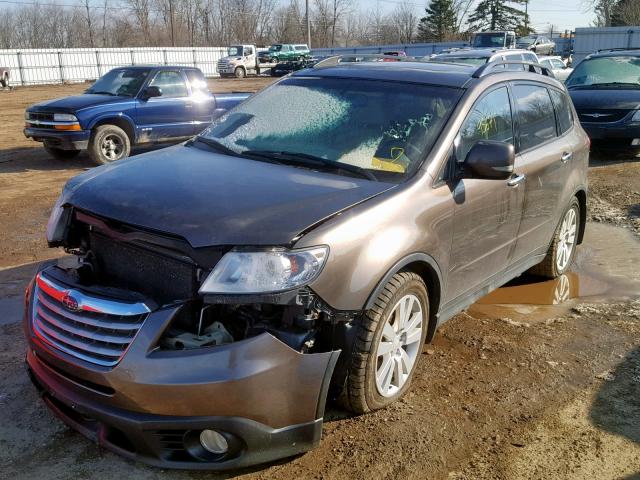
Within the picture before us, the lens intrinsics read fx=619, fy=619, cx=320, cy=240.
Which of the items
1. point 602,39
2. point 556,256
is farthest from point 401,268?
point 602,39

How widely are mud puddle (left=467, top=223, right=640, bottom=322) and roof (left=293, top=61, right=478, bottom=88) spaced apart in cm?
184

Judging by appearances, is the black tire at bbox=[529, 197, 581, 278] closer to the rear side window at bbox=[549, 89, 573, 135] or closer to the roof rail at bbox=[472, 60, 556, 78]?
the rear side window at bbox=[549, 89, 573, 135]

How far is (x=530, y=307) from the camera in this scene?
16.4 feet

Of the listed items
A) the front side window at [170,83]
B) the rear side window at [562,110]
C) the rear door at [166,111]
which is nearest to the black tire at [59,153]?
the rear door at [166,111]

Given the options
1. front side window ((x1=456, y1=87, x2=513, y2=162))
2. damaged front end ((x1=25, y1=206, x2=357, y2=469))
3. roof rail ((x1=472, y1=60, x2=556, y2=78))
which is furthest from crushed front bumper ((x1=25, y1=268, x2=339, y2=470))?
roof rail ((x1=472, y1=60, x2=556, y2=78))

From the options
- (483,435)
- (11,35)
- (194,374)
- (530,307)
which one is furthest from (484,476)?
(11,35)

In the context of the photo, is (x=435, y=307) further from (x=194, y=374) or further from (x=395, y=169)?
(x=194, y=374)

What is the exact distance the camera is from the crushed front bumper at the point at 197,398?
97.8 inches

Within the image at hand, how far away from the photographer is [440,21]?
71250 mm

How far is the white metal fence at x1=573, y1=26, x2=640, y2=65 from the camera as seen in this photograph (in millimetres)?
29781

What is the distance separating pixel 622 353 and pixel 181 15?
261 feet

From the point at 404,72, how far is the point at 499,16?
7287 cm

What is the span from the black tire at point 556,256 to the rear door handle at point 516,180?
1.10 meters

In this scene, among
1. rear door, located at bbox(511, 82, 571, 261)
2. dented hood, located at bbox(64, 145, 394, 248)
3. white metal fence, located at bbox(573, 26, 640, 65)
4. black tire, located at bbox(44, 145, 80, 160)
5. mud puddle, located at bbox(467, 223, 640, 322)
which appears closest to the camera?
dented hood, located at bbox(64, 145, 394, 248)
